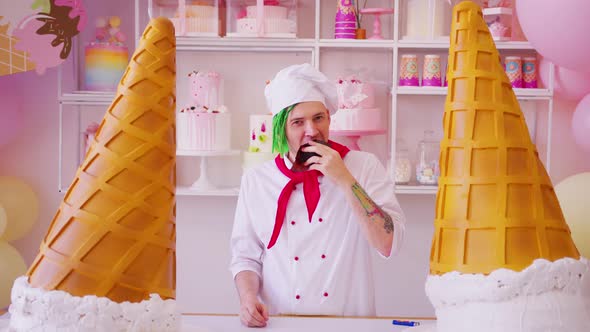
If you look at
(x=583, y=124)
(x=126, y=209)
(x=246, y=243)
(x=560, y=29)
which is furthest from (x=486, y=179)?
(x=583, y=124)

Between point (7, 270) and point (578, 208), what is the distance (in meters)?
2.24

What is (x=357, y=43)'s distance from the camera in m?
2.95

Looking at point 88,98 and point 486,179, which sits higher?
point 88,98

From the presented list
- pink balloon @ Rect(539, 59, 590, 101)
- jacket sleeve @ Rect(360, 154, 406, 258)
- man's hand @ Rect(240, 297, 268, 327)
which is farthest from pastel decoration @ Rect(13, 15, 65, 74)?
pink balloon @ Rect(539, 59, 590, 101)

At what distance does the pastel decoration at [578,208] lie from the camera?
2402 millimetres

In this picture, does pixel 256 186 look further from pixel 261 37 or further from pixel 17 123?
pixel 17 123

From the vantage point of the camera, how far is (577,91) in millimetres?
2943

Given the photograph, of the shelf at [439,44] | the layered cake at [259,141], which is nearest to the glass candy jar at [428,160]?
the shelf at [439,44]

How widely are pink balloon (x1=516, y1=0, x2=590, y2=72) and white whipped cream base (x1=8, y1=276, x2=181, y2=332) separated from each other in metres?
1.99

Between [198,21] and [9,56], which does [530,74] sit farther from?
[9,56]

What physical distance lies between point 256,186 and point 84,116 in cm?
156

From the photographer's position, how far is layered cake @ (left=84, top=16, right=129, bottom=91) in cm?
293

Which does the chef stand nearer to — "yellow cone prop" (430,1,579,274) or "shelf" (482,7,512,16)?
"yellow cone prop" (430,1,579,274)

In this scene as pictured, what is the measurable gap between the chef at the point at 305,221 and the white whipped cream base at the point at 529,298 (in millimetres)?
973
